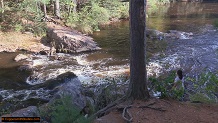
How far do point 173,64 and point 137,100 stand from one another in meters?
7.06

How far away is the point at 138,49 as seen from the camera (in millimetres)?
6875

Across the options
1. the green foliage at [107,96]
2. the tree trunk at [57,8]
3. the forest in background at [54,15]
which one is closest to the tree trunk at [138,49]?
the green foliage at [107,96]

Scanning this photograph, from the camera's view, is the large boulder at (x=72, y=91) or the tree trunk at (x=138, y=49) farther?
the large boulder at (x=72, y=91)

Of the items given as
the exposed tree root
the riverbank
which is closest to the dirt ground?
the exposed tree root

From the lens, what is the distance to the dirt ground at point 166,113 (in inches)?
251

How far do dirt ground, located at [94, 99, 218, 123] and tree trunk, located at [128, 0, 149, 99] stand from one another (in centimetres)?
31

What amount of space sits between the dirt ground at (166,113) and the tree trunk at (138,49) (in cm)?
31

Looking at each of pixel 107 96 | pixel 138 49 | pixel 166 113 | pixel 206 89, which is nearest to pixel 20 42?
pixel 107 96

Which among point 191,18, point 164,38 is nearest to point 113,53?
point 164,38

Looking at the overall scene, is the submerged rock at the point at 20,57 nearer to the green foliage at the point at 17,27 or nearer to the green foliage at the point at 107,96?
the green foliage at the point at 17,27

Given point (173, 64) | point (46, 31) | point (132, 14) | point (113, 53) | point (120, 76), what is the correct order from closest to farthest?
point (132, 14), point (120, 76), point (173, 64), point (113, 53), point (46, 31)

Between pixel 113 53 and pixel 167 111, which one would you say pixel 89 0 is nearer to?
pixel 113 53

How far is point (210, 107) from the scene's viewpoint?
24.0ft

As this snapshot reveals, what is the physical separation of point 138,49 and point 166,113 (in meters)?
1.73
